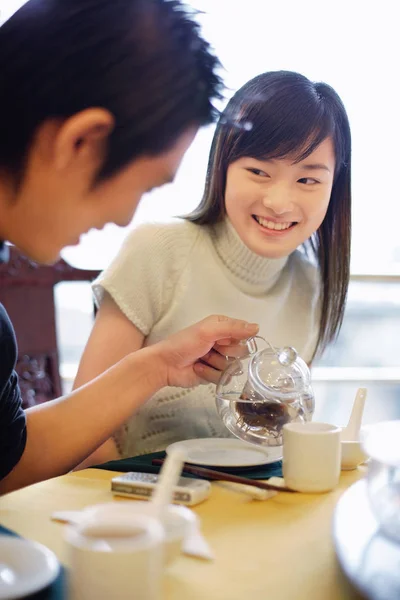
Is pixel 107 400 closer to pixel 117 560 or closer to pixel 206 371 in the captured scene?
pixel 206 371

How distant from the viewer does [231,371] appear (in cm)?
123

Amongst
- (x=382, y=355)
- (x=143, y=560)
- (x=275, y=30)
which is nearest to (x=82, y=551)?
(x=143, y=560)

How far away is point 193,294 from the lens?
1688mm

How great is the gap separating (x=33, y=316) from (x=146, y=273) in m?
0.51

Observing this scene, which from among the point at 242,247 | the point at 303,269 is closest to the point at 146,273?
the point at 242,247

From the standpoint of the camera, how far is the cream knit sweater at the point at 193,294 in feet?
5.22

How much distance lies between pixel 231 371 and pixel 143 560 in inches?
26.6

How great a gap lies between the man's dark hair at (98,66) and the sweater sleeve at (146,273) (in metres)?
0.79

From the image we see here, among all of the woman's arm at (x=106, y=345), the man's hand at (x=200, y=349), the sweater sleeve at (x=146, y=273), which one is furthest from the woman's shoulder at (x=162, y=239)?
the man's hand at (x=200, y=349)

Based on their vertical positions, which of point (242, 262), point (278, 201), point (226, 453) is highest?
point (278, 201)

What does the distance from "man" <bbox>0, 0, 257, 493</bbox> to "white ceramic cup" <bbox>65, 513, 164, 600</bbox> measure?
1.27 feet

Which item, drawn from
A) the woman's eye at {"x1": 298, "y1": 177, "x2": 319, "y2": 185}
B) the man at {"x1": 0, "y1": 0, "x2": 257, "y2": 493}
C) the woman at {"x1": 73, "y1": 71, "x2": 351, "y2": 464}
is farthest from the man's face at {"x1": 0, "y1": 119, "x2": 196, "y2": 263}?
the woman's eye at {"x1": 298, "y1": 177, "x2": 319, "y2": 185}

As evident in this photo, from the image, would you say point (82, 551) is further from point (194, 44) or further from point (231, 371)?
point (231, 371)

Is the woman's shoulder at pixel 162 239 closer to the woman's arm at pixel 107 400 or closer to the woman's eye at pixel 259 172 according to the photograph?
the woman's eye at pixel 259 172
